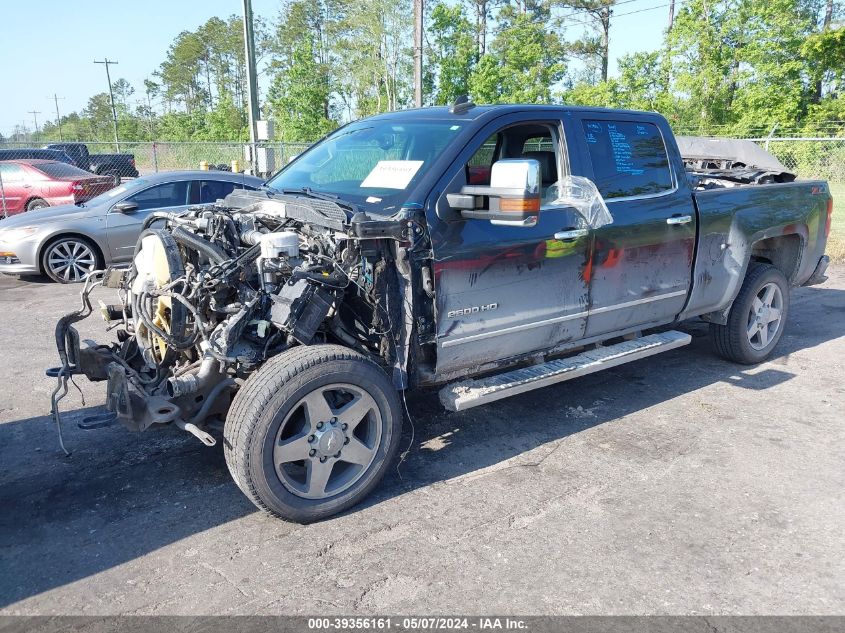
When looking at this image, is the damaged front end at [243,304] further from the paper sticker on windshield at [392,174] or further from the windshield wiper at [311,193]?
the paper sticker on windshield at [392,174]

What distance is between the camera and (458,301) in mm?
3680

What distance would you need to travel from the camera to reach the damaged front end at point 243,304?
3.30 meters

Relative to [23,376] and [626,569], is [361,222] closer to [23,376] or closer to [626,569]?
[626,569]

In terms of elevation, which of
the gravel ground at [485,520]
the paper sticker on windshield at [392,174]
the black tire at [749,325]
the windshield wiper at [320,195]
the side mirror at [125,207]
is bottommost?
the gravel ground at [485,520]

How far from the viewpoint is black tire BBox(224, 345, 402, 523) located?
10.2ft

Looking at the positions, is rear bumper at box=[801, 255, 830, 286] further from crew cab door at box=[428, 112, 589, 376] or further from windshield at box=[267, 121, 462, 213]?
windshield at box=[267, 121, 462, 213]

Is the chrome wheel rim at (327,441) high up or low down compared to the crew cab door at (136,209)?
down

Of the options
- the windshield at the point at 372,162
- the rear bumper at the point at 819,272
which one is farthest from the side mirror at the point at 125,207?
the rear bumper at the point at 819,272

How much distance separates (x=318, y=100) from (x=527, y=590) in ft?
110

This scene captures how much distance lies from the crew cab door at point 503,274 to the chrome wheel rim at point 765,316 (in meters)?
2.24

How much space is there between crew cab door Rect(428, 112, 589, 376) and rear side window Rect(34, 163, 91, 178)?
1251 cm

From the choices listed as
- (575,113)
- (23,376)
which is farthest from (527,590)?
(23,376)

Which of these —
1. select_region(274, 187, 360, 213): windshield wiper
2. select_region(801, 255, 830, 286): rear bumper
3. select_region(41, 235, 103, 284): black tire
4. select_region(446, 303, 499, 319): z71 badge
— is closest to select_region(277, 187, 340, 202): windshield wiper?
select_region(274, 187, 360, 213): windshield wiper

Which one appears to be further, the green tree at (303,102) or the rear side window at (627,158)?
the green tree at (303,102)
